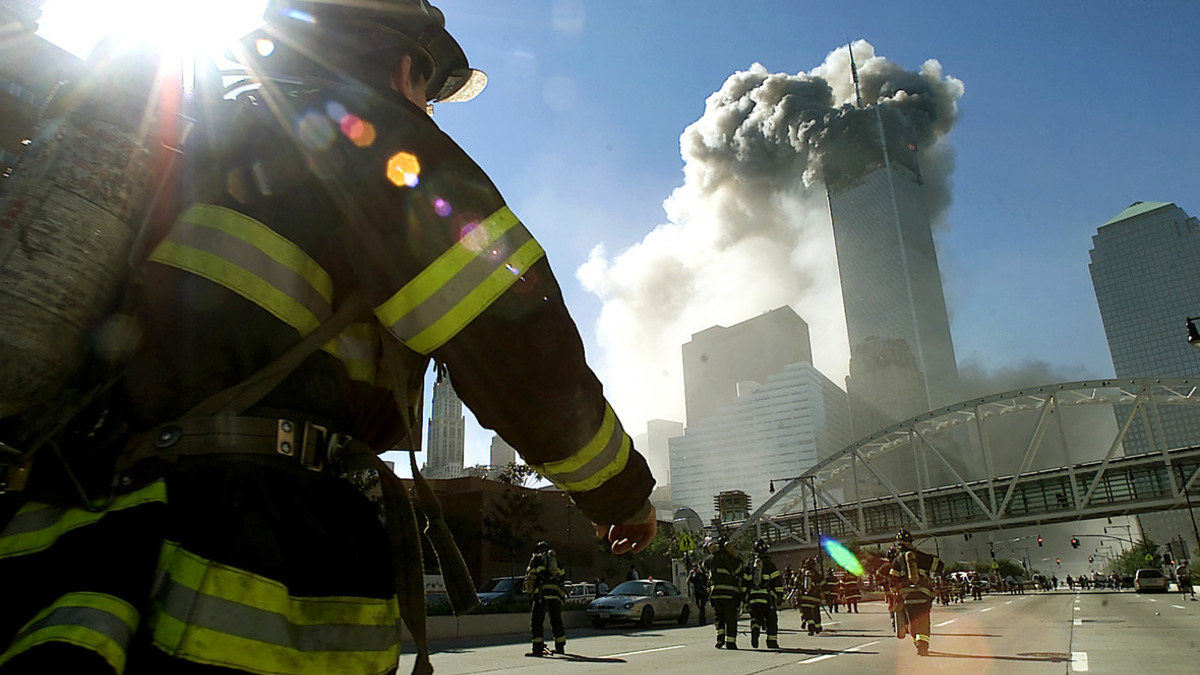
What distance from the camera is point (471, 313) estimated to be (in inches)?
52.9

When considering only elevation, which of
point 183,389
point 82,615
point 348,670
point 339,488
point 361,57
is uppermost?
point 361,57

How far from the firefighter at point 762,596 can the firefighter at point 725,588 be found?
1.17 feet

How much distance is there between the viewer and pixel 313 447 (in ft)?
4.35

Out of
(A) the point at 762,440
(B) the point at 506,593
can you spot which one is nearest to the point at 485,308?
(B) the point at 506,593

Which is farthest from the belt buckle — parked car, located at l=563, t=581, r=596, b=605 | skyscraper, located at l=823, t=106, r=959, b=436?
skyscraper, located at l=823, t=106, r=959, b=436

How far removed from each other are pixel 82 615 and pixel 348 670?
0.39m

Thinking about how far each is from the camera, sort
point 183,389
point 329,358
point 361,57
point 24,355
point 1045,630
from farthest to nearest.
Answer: point 1045,630, point 361,57, point 329,358, point 183,389, point 24,355

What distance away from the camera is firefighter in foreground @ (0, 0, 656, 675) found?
109cm

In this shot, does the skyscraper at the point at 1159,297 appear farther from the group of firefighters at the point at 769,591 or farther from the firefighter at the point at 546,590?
the firefighter at the point at 546,590

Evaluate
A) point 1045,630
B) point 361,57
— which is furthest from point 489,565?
point 361,57

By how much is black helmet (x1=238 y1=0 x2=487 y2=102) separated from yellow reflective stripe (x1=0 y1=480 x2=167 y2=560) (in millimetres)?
924

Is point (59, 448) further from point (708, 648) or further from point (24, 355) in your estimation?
point (708, 648)

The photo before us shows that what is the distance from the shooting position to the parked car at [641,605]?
18.8m

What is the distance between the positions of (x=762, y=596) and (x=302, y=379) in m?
12.1
